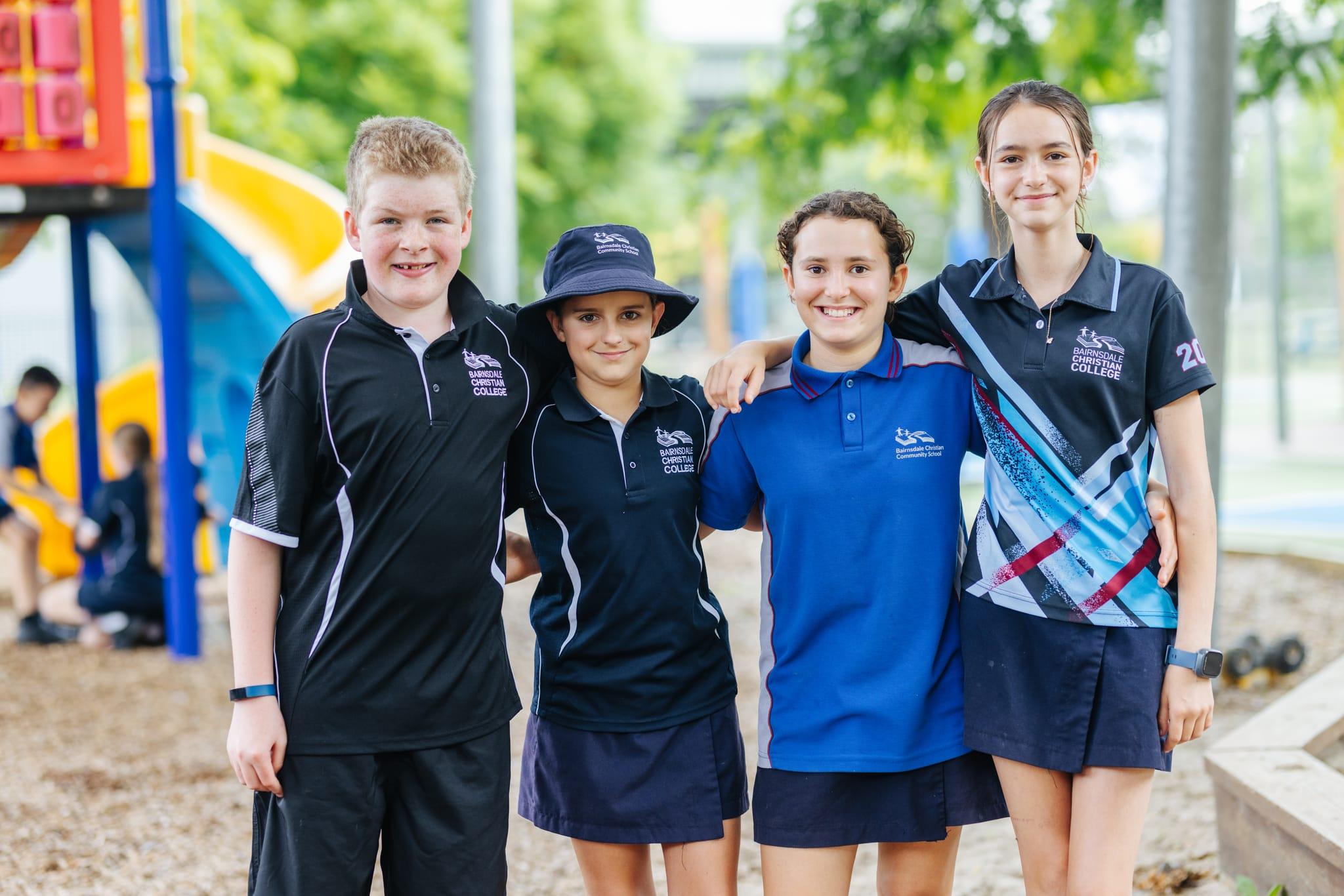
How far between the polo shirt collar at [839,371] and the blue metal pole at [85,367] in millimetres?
6600

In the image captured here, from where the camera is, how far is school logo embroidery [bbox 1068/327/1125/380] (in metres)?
2.44

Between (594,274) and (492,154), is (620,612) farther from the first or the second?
(492,154)

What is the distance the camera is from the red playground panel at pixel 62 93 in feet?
20.7

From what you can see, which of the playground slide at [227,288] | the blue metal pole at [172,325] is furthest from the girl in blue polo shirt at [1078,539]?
the playground slide at [227,288]

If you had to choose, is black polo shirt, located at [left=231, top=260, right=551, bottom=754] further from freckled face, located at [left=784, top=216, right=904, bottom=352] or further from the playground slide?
the playground slide

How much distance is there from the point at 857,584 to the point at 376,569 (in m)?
0.94

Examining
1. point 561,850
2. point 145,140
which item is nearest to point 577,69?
point 145,140

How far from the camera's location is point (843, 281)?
2.61 meters

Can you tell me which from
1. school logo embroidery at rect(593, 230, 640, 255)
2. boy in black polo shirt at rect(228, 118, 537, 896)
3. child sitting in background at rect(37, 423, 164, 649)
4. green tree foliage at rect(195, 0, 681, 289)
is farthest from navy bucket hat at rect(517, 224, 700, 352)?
green tree foliage at rect(195, 0, 681, 289)

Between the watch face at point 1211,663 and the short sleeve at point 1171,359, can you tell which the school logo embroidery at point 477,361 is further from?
the watch face at point 1211,663

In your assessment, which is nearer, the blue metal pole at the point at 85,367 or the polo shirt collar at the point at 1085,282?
the polo shirt collar at the point at 1085,282

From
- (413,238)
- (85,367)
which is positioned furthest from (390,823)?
(85,367)

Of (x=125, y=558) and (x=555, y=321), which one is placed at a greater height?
(x=555, y=321)

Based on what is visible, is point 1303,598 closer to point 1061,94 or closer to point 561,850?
point 561,850
